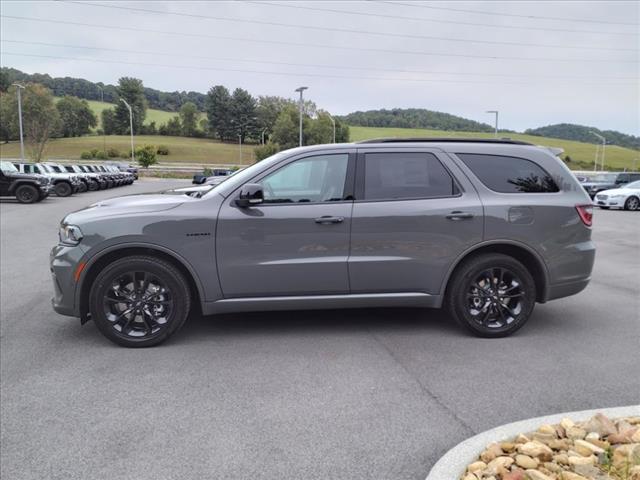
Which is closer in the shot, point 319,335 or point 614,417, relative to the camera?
point 614,417

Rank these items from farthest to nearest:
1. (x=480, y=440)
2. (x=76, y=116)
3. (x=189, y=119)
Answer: (x=189, y=119)
(x=76, y=116)
(x=480, y=440)

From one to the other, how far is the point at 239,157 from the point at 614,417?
95156 mm

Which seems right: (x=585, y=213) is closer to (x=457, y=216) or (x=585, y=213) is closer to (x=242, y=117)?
(x=457, y=216)

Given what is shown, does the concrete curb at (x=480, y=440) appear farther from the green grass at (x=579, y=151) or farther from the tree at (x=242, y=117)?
the tree at (x=242, y=117)

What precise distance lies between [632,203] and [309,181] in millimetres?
23002

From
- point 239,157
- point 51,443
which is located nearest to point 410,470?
point 51,443

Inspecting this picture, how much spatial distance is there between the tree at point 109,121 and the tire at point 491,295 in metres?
125

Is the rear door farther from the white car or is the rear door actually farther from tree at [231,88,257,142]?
tree at [231,88,257,142]

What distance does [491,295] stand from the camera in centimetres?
517

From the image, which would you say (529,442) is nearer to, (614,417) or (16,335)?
(614,417)

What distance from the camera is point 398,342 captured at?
16.5 ft

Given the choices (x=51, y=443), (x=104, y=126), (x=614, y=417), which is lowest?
(x=51, y=443)

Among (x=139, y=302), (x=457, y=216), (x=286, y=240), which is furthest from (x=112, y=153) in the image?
(x=457, y=216)

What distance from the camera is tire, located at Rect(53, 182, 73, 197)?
90.4 feet
